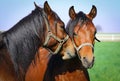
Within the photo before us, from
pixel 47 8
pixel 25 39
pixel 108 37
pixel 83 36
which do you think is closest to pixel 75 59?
pixel 83 36

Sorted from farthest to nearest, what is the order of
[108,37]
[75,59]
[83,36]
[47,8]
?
1. [108,37]
2. [75,59]
3. [83,36]
4. [47,8]

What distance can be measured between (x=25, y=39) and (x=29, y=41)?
0.09 meters

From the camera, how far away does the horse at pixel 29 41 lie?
5922 mm

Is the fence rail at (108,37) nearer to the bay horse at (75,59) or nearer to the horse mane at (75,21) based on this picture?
the bay horse at (75,59)

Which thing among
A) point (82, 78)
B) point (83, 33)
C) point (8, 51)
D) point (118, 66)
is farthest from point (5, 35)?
point (118, 66)

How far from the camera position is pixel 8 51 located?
5.98 m

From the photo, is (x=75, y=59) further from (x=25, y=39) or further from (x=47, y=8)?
(x=25, y=39)

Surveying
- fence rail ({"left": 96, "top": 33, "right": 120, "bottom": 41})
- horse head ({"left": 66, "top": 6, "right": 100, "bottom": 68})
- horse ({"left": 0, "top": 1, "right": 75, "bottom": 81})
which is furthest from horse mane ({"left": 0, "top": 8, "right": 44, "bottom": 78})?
fence rail ({"left": 96, "top": 33, "right": 120, "bottom": 41})

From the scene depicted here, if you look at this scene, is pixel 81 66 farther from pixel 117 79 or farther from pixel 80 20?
pixel 117 79

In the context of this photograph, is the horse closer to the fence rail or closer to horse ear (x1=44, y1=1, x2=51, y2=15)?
horse ear (x1=44, y1=1, x2=51, y2=15)

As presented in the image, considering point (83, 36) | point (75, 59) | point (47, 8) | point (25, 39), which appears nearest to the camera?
point (25, 39)

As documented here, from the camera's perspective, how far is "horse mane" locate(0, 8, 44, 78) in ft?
19.8

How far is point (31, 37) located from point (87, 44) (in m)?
1.26

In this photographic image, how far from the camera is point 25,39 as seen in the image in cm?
618
